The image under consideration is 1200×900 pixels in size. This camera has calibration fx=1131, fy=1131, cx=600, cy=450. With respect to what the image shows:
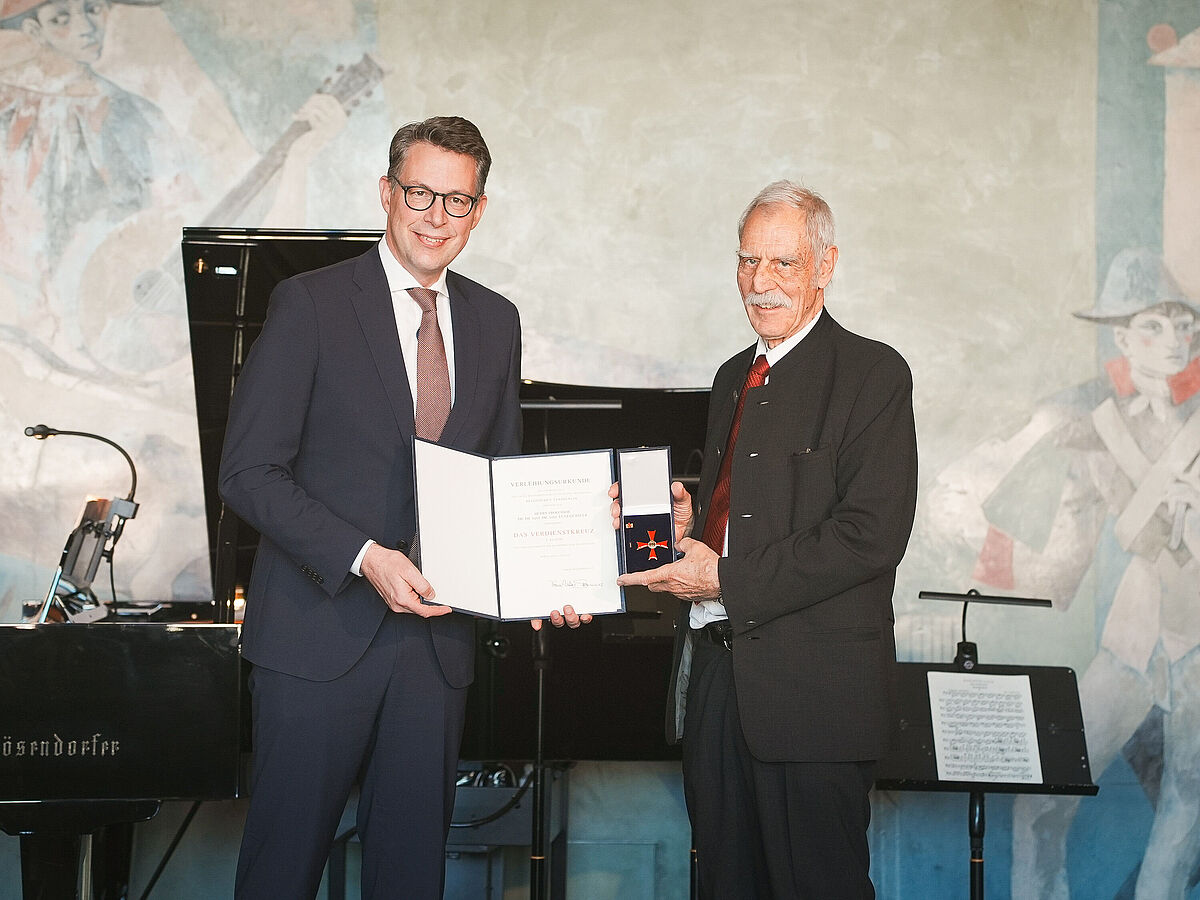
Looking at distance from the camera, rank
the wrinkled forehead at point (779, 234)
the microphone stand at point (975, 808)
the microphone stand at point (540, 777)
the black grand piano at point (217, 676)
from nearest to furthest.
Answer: the wrinkled forehead at point (779, 234), the black grand piano at point (217, 676), the microphone stand at point (540, 777), the microphone stand at point (975, 808)

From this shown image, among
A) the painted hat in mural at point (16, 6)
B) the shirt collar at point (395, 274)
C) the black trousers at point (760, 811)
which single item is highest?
the painted hat in mural at point (16, 6)

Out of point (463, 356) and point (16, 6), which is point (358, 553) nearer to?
point (463, 356)

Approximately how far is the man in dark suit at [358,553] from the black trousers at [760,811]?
35 centimetres

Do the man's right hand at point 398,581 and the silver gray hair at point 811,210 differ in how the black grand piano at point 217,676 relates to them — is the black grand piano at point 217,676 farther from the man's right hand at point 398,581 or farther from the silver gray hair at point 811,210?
the silver gray hair at point 811,210

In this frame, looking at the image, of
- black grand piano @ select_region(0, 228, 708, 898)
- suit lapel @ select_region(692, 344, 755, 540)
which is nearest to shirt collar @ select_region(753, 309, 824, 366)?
suit lapel @ select_region(692, 344, 755, 540)

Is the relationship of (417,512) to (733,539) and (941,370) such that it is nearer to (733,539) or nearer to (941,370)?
(733,539)

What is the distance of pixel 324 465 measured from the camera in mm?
2174

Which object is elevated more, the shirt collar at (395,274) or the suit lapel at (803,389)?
the shirt collar at (395,274)

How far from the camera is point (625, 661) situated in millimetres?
3371

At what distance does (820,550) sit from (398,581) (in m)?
0.80

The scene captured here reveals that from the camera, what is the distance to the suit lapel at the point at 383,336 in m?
2.19

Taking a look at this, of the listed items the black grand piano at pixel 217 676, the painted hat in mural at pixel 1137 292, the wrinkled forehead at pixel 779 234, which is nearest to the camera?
the wrinkled forehead at pixel 779 234

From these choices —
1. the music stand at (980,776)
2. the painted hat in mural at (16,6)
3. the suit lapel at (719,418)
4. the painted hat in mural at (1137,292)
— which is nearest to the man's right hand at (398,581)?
the suit lapel at (719,418)

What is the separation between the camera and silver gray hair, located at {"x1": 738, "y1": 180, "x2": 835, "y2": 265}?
2387 millimetres
